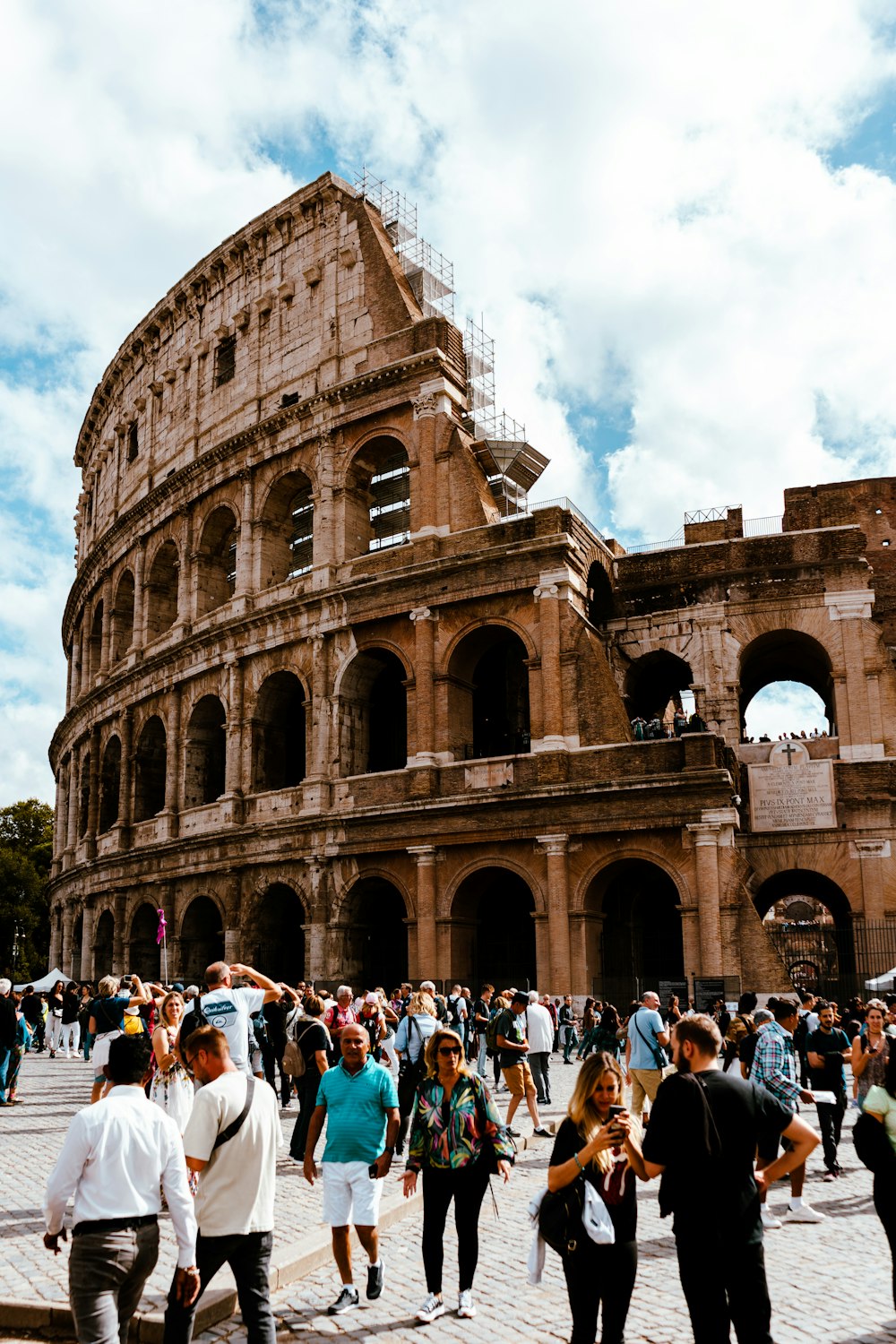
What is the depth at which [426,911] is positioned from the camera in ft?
78.0

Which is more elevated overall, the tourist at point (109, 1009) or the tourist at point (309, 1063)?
the tourist at point (109, 1009)

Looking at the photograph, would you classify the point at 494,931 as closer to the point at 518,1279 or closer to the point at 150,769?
the point at 150,769

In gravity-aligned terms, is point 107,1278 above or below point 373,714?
below

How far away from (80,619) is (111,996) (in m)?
32.5

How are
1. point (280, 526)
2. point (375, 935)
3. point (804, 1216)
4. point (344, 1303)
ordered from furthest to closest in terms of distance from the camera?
point (280, 526)
point (375, 935)
point (804, 1216)
point (344, 1303)

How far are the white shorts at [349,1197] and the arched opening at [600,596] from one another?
70.0 feet

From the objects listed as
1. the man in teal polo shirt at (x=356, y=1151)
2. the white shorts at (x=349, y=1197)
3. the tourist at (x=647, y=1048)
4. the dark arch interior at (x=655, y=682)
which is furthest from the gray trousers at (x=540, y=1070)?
the dark arch interior at (x=655, y=682)

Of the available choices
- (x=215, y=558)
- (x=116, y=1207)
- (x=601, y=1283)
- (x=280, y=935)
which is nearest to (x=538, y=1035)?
(x=601, y=1283)

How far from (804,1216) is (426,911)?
52.4 feet

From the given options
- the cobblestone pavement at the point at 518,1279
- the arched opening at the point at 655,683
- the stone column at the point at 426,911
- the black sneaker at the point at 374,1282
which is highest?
the arched opening at the point at 655,683

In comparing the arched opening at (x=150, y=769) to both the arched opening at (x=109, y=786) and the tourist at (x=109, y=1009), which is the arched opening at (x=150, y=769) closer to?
the arched opening at (x=109, y=786)

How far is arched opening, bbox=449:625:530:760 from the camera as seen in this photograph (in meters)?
25.1

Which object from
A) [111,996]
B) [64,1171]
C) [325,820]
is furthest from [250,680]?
[64,1171]

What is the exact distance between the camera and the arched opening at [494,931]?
78.4 feet
